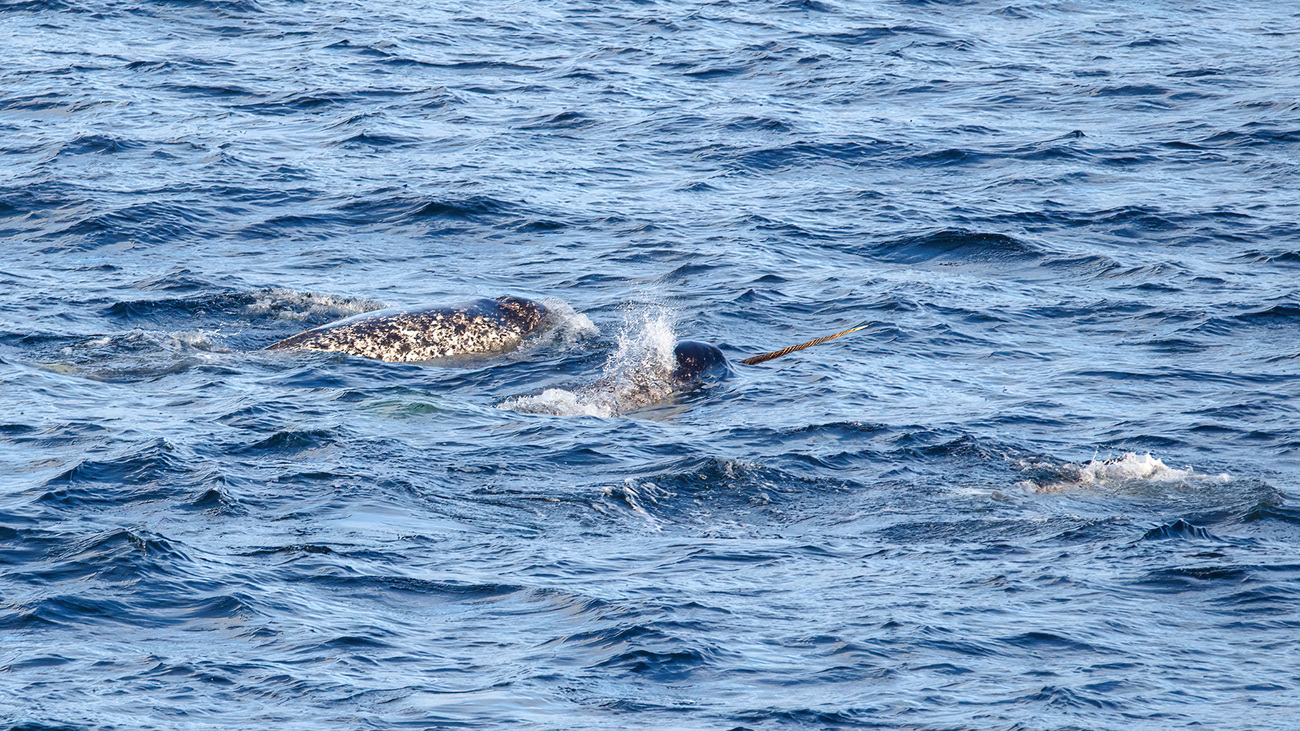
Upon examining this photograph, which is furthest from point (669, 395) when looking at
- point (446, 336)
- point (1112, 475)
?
point (1112, 475)

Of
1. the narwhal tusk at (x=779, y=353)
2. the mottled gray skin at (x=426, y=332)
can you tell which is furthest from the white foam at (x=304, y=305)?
the narwhal tusk at (x=779, y=353)

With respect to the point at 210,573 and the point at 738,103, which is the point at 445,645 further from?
the point at 738,103

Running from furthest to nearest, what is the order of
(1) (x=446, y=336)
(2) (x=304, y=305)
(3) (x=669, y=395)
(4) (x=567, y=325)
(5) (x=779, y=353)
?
1. (2) (x=304, y=305)
2. (4) (x=567, y=325)
3. (1) (x=446, y=336)
4. (5) (x=779, y=353)
5. (3) (x=669, y=395)

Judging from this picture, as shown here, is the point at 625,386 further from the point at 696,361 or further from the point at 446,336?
the point at 446,336

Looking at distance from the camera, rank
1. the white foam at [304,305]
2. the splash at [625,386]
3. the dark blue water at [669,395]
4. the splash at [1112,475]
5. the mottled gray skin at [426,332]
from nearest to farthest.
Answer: the dark blue water at [669,395]
the splash at [1112,475]
the splash at [625,386]
the mottled gray skin at [426,332]
the white foam at [304,305]

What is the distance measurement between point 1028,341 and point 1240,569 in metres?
6.32

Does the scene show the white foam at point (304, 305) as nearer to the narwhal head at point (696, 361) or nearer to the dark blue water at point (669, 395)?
the dark blue water at point (669, 395)

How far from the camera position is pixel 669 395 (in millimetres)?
15469

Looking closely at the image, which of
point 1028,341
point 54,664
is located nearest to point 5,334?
point 54,664

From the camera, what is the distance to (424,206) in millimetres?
21453

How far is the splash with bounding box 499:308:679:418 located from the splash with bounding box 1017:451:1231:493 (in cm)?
386

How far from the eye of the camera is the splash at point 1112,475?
12.8 metres

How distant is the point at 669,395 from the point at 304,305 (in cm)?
474

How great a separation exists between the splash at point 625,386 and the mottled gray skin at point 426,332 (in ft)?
4.07
